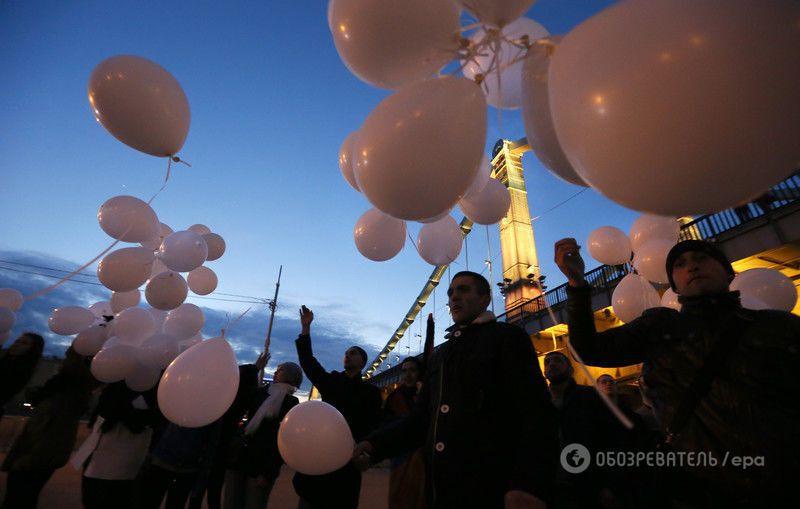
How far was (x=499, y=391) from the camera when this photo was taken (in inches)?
50.1

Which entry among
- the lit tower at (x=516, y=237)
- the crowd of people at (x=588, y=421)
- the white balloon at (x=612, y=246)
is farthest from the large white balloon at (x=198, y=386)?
the lit tower at (x=516, y=237)

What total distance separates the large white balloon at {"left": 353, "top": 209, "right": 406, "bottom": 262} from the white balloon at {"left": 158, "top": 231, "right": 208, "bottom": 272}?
172cm

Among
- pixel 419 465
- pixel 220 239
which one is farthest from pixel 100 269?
pixel 419 465

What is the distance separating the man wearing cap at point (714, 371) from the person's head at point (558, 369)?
1.16 meters

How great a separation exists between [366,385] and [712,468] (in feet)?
6.79

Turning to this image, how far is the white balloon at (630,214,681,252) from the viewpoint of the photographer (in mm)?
3086

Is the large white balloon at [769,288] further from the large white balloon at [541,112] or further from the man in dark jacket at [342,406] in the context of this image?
the man in dark jacket at [342,406]

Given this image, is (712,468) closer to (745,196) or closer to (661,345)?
(661,345)

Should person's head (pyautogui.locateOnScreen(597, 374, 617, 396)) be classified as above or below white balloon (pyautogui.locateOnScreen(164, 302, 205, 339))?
below

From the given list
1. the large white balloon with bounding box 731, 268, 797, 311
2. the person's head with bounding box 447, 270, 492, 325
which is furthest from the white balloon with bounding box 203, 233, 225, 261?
the large white balloon with bounding box 731, 268, 797, 311

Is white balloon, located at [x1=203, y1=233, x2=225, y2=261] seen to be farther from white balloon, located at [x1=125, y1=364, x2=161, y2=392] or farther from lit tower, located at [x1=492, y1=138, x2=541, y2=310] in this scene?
lit tower, located at [x1=492, y1=138, x2=541, y2=310]

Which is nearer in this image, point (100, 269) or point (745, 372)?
point (745, 372)

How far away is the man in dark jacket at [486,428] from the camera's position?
3.56ft

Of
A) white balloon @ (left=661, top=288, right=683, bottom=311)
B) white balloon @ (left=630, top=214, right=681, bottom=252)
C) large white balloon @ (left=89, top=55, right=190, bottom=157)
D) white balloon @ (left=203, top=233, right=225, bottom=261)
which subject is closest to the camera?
large white balloon @ (left=89, top=55, right=190, bottom=157)
